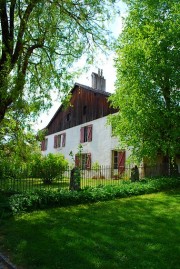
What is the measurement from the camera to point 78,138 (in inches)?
1147

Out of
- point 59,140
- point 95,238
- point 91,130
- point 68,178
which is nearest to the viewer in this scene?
point 95,238

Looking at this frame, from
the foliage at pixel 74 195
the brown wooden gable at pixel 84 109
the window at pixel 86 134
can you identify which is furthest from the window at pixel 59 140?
the foliage at pixel 74 195

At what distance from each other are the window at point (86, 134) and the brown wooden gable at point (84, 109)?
2.55 ft

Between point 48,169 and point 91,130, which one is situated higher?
point 91,130

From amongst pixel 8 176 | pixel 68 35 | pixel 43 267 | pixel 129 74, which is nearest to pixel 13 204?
pixel 8 176

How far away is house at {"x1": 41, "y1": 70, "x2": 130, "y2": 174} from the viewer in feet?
79.8

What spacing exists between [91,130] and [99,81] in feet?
19.0

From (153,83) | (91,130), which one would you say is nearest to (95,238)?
(153,83)

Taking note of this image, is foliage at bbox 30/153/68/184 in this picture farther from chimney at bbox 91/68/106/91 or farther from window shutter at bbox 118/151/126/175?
chimney at bbox 91/68/106/91

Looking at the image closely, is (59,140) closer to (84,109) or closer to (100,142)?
(84,109)

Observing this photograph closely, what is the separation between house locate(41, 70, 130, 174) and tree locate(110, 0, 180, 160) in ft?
17.3

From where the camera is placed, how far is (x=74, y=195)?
10992mm

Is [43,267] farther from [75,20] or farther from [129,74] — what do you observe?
[129,74]

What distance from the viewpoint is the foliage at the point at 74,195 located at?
31.2 feet
